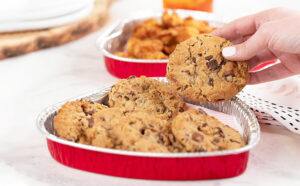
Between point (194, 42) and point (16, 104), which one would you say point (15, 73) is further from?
point (194, 42)

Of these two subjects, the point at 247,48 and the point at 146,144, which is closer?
the point at 146,144

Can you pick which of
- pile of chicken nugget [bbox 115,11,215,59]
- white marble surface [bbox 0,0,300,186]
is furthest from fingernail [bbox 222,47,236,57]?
pile of chicken nugget [bbox 115,11,215,59]

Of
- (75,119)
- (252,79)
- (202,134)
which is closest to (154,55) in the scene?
(252,79)

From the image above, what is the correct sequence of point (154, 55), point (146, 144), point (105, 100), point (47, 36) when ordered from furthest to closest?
point (47, 36), point (154, 55), point (105, 100), point (146, 144)

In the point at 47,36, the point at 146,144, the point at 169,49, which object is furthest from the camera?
the point at 47,36

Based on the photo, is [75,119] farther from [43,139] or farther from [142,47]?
[142,47]
